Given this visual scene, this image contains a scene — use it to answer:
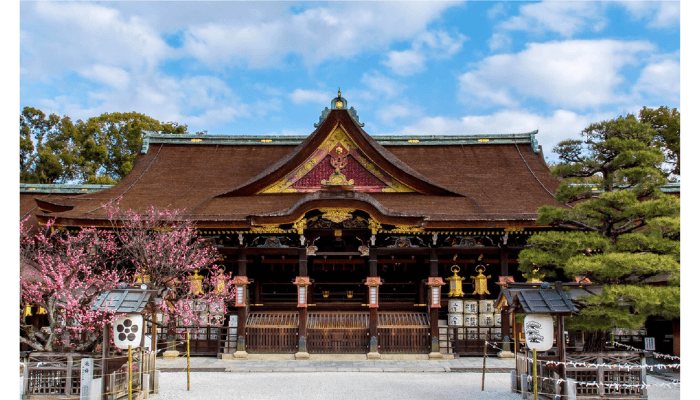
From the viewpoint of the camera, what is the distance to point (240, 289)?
1612cm

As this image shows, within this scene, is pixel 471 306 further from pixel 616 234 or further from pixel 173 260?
pixel 173 260

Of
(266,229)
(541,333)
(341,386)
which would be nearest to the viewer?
(541,333)

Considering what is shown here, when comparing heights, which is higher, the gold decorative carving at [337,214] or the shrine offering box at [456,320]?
the gold decorative carving at [337,214]

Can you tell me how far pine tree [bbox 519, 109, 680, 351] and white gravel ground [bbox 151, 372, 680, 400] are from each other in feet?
6.97

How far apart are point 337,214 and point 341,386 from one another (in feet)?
18.5

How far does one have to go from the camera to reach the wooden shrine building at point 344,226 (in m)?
15.9

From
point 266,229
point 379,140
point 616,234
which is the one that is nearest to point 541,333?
point 616,234

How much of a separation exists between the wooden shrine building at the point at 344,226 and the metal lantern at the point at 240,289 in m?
0.07

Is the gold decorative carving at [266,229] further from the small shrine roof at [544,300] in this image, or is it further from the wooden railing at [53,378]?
the small shrine roof at [544,300]

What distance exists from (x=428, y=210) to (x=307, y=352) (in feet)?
18.4

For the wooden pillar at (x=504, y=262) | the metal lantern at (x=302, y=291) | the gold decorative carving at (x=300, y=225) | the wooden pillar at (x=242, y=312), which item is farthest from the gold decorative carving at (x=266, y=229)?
the wooden pillar at (x=504, y=262)

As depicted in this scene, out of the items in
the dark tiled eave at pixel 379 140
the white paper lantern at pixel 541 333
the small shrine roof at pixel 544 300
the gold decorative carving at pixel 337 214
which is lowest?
the white paper lantern at pixel 541 333

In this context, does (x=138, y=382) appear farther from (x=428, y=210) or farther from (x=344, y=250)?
(x=428, y=210)

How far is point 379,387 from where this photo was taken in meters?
11.8
